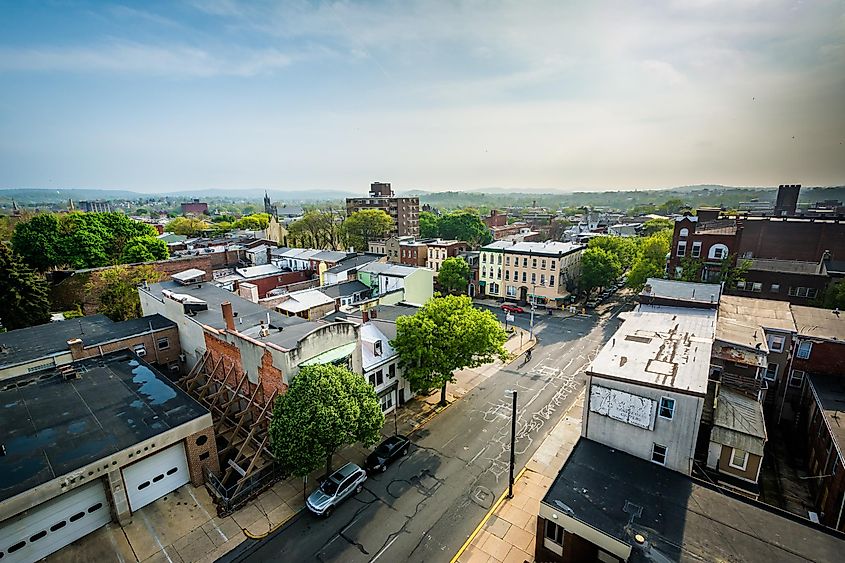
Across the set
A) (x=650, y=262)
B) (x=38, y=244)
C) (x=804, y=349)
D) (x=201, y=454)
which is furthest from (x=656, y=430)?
(x=38, y=244)

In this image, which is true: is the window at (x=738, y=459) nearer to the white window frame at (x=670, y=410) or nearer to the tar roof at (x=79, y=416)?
the white window frame at (x=670, y=410)

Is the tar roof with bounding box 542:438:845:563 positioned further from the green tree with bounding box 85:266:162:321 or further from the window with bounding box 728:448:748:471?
the green tree with bounding box 85:266:162:321

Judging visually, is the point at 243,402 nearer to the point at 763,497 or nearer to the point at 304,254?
the point at 763,497

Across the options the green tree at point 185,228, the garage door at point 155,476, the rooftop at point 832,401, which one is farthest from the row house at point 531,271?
the green tree at point 185,228

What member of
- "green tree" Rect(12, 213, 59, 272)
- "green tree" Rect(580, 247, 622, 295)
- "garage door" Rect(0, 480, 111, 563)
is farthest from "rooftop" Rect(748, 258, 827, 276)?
"green tree" Rect(12, 213, 59, 272)

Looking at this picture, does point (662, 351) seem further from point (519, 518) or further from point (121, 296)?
point (121, 296)

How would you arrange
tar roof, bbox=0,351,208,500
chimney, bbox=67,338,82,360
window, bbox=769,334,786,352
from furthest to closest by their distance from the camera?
chimney, bbox=67,338,82,360
window, bbox=769,334,786,352
tar roof, bbox=0,351,208,500
